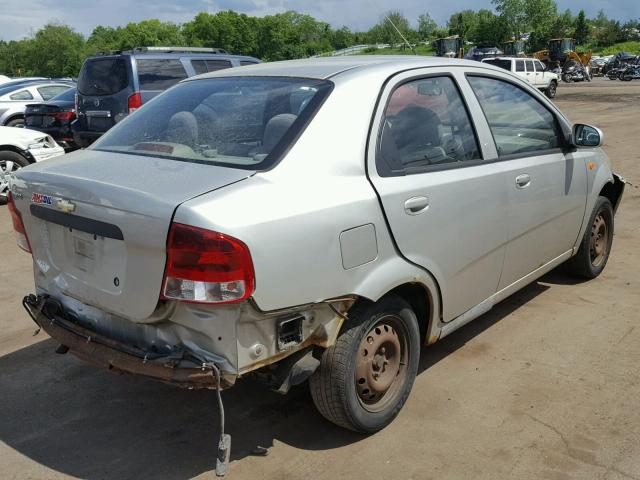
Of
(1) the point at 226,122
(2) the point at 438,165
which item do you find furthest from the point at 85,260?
(2) the point at 438,165

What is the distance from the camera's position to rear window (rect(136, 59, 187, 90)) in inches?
418

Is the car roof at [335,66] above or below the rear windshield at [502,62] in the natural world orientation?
above

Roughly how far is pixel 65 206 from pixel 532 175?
275 cm

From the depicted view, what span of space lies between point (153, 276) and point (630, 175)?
939cm

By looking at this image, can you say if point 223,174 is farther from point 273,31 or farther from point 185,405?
point 273,31

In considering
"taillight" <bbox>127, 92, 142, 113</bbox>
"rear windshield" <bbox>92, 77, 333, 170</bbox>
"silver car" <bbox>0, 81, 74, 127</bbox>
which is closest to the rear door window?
"rear windshield" <bbox>92, 77, 333, 170</bbox>

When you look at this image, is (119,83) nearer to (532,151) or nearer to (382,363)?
(532,151)

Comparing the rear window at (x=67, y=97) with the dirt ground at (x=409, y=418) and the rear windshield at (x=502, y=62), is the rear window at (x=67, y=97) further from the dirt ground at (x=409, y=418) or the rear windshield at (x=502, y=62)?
the rear windshield at (x=502, y=62)

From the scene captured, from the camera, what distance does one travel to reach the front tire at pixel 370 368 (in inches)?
118

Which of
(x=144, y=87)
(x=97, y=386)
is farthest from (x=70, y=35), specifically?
(x=97, y=386)

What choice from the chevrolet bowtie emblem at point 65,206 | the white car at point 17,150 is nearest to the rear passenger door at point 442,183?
the chevrolet bowtie emblem at point 65,206

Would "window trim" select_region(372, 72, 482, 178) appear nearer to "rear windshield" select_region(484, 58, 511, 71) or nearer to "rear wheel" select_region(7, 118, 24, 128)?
"rear wheel" select_region(7, 118, 24, 128)

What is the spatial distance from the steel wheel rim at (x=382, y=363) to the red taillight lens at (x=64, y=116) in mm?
10895

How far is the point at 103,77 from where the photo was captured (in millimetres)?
10773
